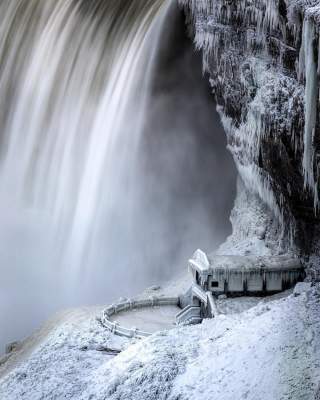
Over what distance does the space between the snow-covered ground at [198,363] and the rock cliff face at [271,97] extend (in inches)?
206

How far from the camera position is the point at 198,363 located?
17688 millimetres

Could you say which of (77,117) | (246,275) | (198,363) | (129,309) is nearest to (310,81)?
(246,275)

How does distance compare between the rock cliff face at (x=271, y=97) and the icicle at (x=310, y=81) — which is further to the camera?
the rock cliff face at (x=271, y=97)

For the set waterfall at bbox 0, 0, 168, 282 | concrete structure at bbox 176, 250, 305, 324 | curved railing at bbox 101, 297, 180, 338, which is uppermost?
waterfall at bbox 0, 0, 168, 282

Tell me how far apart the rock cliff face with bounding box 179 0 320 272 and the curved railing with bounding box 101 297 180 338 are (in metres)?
4.56

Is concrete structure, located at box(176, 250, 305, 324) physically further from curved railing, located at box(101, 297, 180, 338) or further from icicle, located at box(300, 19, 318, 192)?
icicle, located at box(300, 19, 318, 192)

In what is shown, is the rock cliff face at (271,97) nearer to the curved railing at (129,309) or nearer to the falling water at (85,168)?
the falling water at (85,168)

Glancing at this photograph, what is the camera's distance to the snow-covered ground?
16.0 meters

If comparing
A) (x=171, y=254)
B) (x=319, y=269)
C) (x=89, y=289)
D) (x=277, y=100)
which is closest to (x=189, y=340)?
(x=319, y=269)

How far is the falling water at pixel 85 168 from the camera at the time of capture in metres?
30.0

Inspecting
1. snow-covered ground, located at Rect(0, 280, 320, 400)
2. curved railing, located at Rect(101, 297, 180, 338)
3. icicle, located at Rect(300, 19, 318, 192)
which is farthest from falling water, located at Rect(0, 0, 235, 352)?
icicle, located at Rect(300, 19, 318, 192)

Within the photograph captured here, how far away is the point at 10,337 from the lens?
28.8 m

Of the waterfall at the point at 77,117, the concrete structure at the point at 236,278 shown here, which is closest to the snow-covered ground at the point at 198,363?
the concrete structure at the point at 236,278

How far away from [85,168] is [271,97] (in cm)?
899
